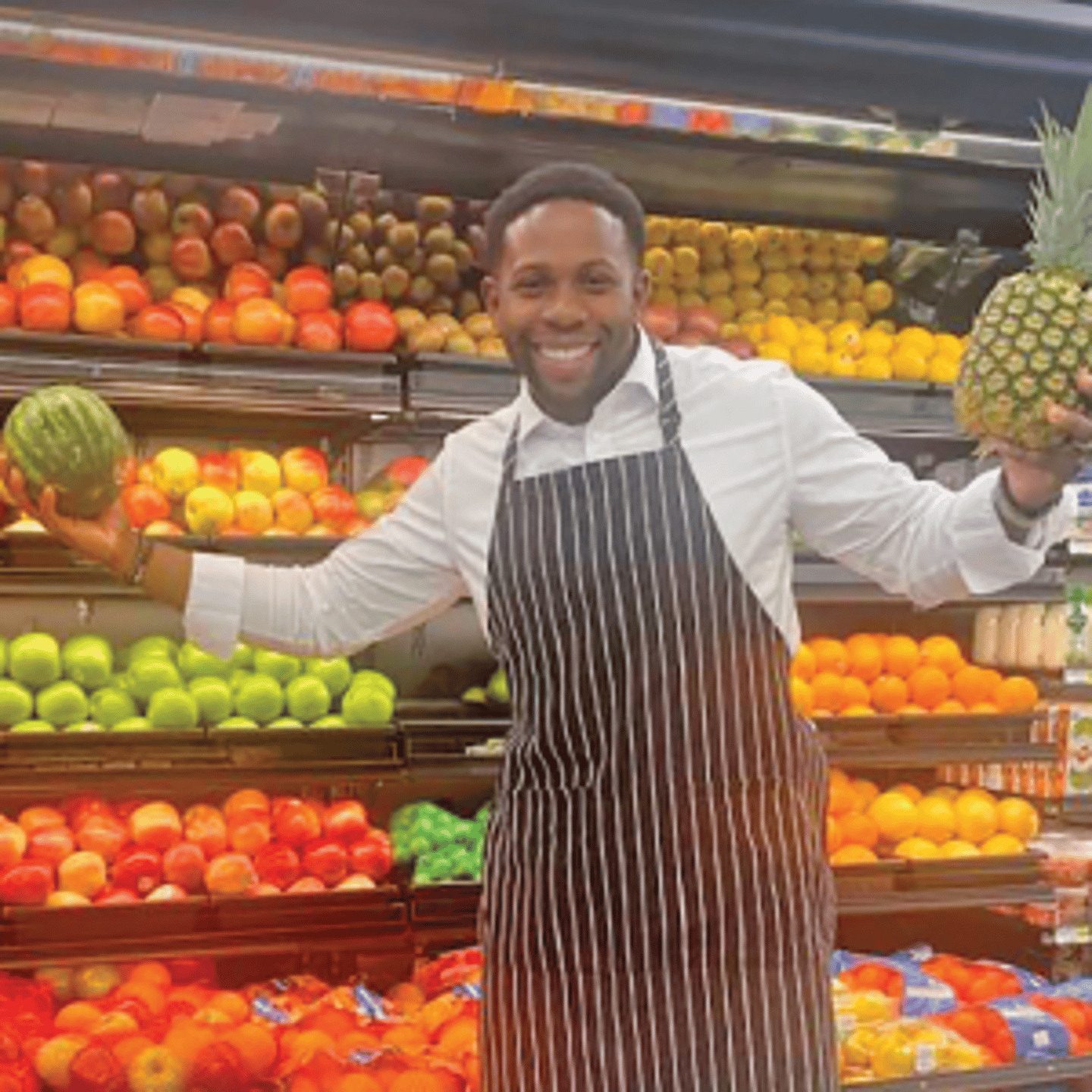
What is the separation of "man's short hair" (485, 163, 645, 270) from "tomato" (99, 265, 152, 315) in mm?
1683

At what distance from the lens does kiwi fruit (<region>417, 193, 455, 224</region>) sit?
414 centimetres

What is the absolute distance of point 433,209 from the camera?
4145 mm

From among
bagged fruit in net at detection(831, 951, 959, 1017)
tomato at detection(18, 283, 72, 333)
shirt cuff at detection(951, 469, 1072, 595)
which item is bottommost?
bagged fruit in net at detection(831, 951, 959, 1017)

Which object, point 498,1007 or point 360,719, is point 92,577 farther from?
point 498,1007

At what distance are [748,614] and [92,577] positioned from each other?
1894 millimetres

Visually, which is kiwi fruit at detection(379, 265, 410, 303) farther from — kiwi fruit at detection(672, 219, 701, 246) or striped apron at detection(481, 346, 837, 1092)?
striped apron at detection(481, 346, 837, 1092)

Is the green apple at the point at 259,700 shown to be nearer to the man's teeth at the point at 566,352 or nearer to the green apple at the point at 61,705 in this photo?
the green apple at the point at 61,705

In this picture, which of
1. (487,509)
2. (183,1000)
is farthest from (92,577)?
(487,509)

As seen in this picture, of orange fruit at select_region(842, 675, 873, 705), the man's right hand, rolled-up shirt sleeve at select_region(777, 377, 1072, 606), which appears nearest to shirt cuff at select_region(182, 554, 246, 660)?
the man's right hand

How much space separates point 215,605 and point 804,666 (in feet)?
7.62

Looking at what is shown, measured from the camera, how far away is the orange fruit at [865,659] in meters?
4.45

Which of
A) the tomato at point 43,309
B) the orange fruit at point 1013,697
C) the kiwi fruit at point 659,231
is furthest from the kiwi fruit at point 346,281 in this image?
the orange fruit at point 1013,697

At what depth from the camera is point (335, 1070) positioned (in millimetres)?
3062

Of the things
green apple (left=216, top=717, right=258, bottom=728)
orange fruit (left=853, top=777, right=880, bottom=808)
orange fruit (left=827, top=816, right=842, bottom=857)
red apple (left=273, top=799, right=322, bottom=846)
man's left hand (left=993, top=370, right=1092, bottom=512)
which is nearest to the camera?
man's left hand (left=993, top=370, right=1092, bottom=512)
